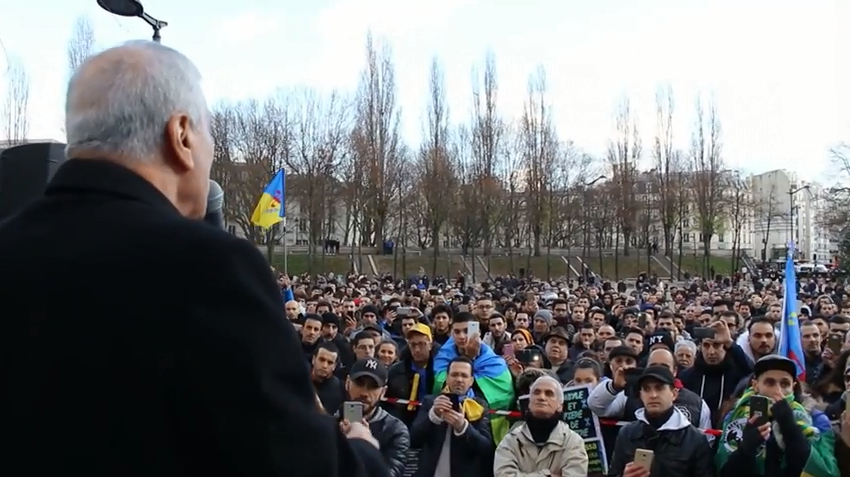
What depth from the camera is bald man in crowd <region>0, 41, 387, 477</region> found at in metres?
1.37

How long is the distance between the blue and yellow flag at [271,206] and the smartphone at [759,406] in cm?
1503

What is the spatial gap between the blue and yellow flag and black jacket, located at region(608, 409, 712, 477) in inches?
556

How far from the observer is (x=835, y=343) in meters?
9.80

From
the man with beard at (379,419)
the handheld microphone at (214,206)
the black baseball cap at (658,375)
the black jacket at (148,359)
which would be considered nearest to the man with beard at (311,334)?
the man with beard at (379,419)

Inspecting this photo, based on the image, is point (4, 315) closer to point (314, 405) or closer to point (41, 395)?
point (41, 395)

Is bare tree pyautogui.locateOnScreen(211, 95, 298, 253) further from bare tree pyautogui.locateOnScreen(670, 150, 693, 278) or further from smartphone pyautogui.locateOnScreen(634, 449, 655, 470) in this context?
smartphone pyautogui.locateOnScreen(634, 449, 655, 470)

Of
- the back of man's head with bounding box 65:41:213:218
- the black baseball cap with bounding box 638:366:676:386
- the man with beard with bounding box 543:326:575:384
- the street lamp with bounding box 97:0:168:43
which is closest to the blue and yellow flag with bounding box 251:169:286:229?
the man with beard with bounding box 543:326:575:384

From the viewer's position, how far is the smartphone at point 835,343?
9590mm

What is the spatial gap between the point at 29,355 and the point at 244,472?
43 cm

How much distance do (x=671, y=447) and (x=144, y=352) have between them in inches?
199

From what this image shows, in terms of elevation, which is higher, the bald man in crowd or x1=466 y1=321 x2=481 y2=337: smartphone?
the bald man in crowd

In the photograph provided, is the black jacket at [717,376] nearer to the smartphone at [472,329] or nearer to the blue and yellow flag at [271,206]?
the smartphone at [472,329]

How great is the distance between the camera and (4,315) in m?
1.46

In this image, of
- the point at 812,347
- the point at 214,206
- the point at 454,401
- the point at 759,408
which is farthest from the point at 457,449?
the point at 812,347
